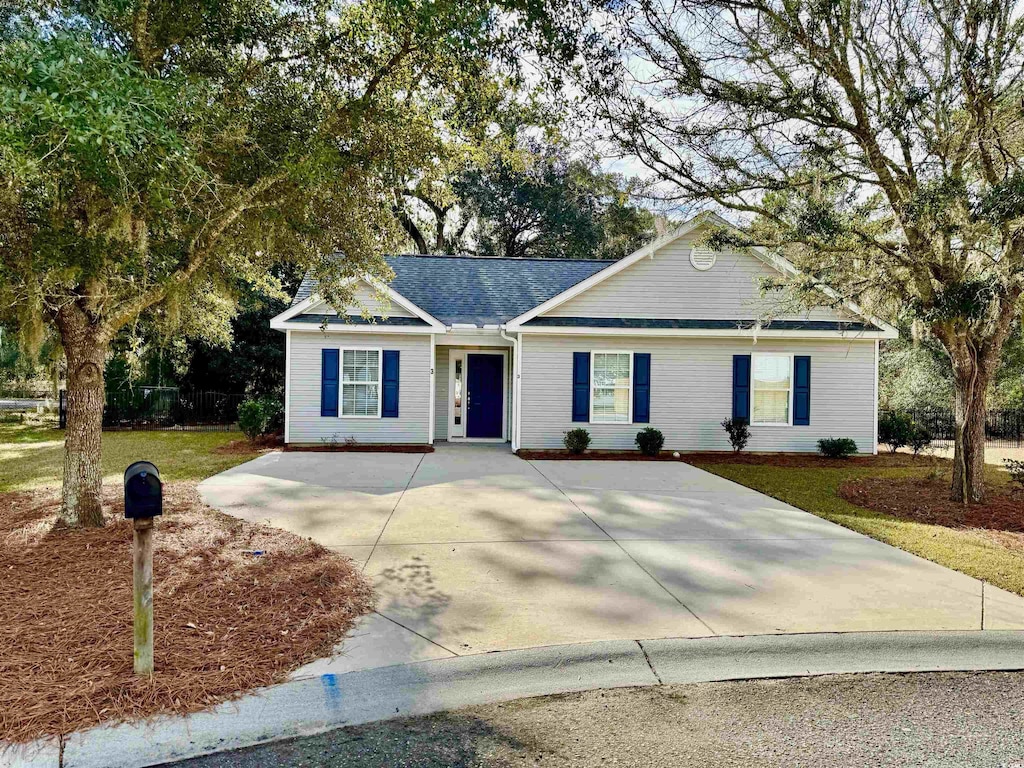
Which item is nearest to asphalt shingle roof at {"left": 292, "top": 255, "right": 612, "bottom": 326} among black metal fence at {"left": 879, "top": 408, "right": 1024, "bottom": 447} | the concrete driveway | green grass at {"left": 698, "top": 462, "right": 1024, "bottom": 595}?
the concrete driveway

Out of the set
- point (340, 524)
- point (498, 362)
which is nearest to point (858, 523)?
point (340, 524)

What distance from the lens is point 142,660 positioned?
313 cm

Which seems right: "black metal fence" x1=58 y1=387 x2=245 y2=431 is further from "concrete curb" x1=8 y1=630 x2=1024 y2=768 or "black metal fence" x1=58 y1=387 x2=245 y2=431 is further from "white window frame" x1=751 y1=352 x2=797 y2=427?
"concrete curb" x1=8 y1=630 x2=1024 y2=768

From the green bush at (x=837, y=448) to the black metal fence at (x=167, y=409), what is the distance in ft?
48.8

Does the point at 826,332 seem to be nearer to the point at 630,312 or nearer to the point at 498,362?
the point at 630,312

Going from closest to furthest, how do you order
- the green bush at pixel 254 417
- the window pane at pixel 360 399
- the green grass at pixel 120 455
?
the green grass at pixel 120 455 → the window pane at pixel 360 399 → the green bush at pixel 254 417

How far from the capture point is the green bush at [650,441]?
12.9 meters

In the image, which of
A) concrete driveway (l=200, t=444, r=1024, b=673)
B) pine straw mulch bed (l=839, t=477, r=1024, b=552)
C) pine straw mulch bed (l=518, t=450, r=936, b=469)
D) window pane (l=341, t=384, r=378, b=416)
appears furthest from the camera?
window pane (l=341, t=384, r=378, b=416)

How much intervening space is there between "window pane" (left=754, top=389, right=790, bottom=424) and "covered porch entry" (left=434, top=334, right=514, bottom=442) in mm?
5573

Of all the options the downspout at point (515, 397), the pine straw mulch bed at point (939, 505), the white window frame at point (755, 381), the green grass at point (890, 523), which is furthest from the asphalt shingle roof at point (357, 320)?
the pine straw mulch bed at point (939, 505)

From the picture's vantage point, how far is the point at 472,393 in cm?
1497

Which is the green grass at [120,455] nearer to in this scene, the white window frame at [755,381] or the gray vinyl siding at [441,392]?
the gray vinyl siding at [441,392]

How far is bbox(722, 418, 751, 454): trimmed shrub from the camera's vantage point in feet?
42.9

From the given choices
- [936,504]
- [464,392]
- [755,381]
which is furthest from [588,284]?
[936,504]
